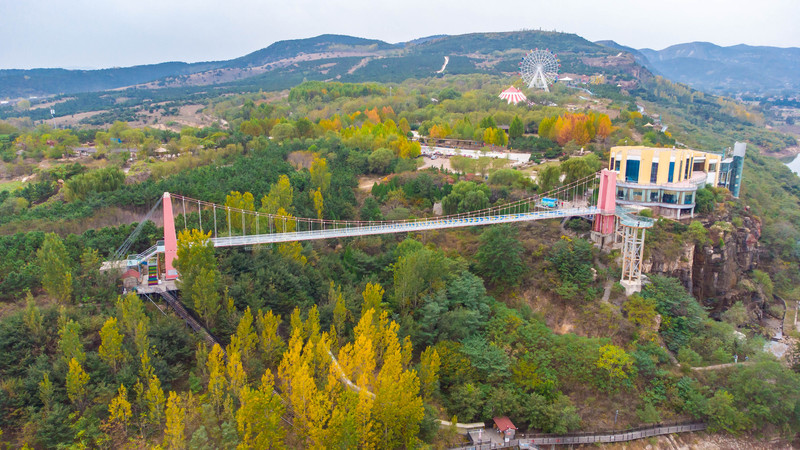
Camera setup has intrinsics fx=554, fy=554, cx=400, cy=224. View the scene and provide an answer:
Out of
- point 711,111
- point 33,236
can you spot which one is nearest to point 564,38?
point 711,111

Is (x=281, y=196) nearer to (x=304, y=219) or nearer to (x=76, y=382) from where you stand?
(x=304, y=219)

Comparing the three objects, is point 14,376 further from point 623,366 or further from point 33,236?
point 623,366

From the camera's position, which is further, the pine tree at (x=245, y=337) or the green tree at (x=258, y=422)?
the pine tree at (x=245, y=337)

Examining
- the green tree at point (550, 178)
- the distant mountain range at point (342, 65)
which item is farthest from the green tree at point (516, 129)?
the distant mountain range at point (342, 65)

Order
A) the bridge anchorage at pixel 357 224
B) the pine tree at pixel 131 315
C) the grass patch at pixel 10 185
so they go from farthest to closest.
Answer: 1. the grass patch at pixel 10 185
2. the bridge anchorage at pixel 357 224
3. the pine tree at pixel 131 315

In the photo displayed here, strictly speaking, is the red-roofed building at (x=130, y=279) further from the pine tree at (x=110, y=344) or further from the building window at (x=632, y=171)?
the building window at (x=632, y=171)

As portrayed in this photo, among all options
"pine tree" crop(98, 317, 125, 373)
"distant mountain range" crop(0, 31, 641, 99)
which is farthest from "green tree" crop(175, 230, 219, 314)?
"distant mountain range" crop(0, 31, 641, 99)
